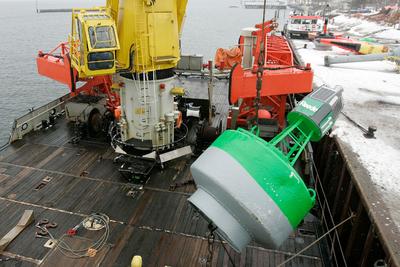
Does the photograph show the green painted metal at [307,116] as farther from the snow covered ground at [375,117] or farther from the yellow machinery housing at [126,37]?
the yellow machinery housing at [126,37]

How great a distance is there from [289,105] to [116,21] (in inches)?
455

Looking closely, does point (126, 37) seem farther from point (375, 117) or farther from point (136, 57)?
point (375, 117)

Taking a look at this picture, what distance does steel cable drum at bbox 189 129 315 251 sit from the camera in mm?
4895

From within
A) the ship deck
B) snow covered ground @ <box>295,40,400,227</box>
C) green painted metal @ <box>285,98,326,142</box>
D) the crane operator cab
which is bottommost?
the ship deck

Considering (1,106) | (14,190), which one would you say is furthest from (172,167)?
(1,106)

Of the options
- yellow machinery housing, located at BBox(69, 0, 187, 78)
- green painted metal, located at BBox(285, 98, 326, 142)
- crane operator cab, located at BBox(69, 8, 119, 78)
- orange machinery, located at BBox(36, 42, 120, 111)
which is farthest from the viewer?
orange machinery, located at BBox(36, 42, 120, 111)

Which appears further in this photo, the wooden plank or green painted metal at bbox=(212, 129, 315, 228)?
the wooden plank

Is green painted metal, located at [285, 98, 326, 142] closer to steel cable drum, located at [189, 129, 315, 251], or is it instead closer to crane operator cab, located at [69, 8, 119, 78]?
steel cable drum, located at [189, 129, 315, 251]

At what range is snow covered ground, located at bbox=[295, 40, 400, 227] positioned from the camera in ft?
32.0

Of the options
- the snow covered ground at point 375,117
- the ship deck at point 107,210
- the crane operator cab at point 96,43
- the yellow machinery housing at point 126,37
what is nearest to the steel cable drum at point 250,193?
the ship deck at point 107,210

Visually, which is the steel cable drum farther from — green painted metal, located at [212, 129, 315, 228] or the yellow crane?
the yellow crane

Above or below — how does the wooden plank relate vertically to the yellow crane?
below

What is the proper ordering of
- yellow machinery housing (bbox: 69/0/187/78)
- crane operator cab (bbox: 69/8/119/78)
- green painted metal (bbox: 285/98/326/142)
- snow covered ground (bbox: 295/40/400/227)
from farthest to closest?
1. yellow machinery housing (bbox: 69/0/187/78)
2. crane operator cab (bbox: 69/8/119/78)
3. snow covered ground (bbox: 295/40/400/227)
4. green painted metal (bbox: 285/98/326/142)

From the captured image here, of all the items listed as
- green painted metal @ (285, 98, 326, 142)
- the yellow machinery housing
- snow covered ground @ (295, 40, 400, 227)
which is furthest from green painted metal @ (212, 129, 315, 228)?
the yellow machinery housing
